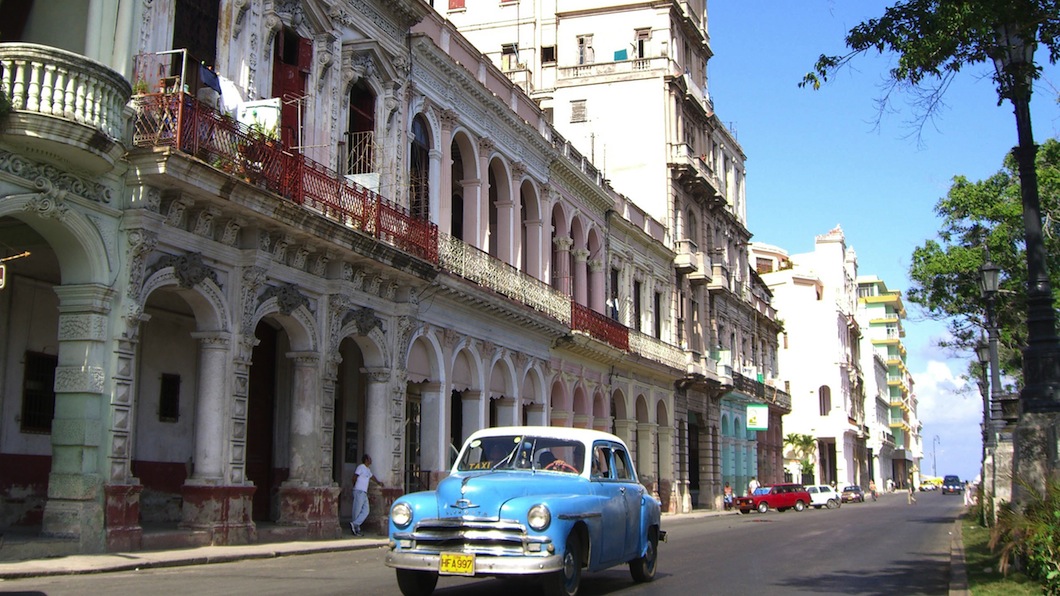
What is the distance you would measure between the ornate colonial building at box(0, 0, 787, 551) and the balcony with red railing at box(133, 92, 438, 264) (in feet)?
0.16

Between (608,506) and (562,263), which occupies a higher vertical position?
(562,263)

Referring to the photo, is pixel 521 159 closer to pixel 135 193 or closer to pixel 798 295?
pixel 135 193

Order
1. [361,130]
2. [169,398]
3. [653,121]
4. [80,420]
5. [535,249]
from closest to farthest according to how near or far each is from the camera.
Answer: [80,420] < [169,398] < [361,130] < [535,249] < [653,121]

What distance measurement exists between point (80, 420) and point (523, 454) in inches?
249

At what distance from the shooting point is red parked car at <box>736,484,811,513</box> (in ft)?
142

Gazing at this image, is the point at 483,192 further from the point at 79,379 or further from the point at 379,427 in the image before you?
the point at 79,379

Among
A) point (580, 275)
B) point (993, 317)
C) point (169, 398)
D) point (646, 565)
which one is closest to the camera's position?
point (646, 565)

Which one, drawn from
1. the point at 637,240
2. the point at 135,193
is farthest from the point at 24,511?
the point at 637,240

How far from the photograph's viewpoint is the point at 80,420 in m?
13.4

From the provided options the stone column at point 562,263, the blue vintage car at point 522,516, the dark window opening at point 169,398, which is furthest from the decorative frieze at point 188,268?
the stone column at point 562,263

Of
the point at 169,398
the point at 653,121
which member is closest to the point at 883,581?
the point at 169,398

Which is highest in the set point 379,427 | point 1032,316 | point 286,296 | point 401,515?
point 286,296

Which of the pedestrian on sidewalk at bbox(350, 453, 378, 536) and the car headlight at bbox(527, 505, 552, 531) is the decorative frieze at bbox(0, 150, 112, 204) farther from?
the car headlight at bbox(527, 505, 552, 531)

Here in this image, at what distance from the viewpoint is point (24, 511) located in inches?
591
